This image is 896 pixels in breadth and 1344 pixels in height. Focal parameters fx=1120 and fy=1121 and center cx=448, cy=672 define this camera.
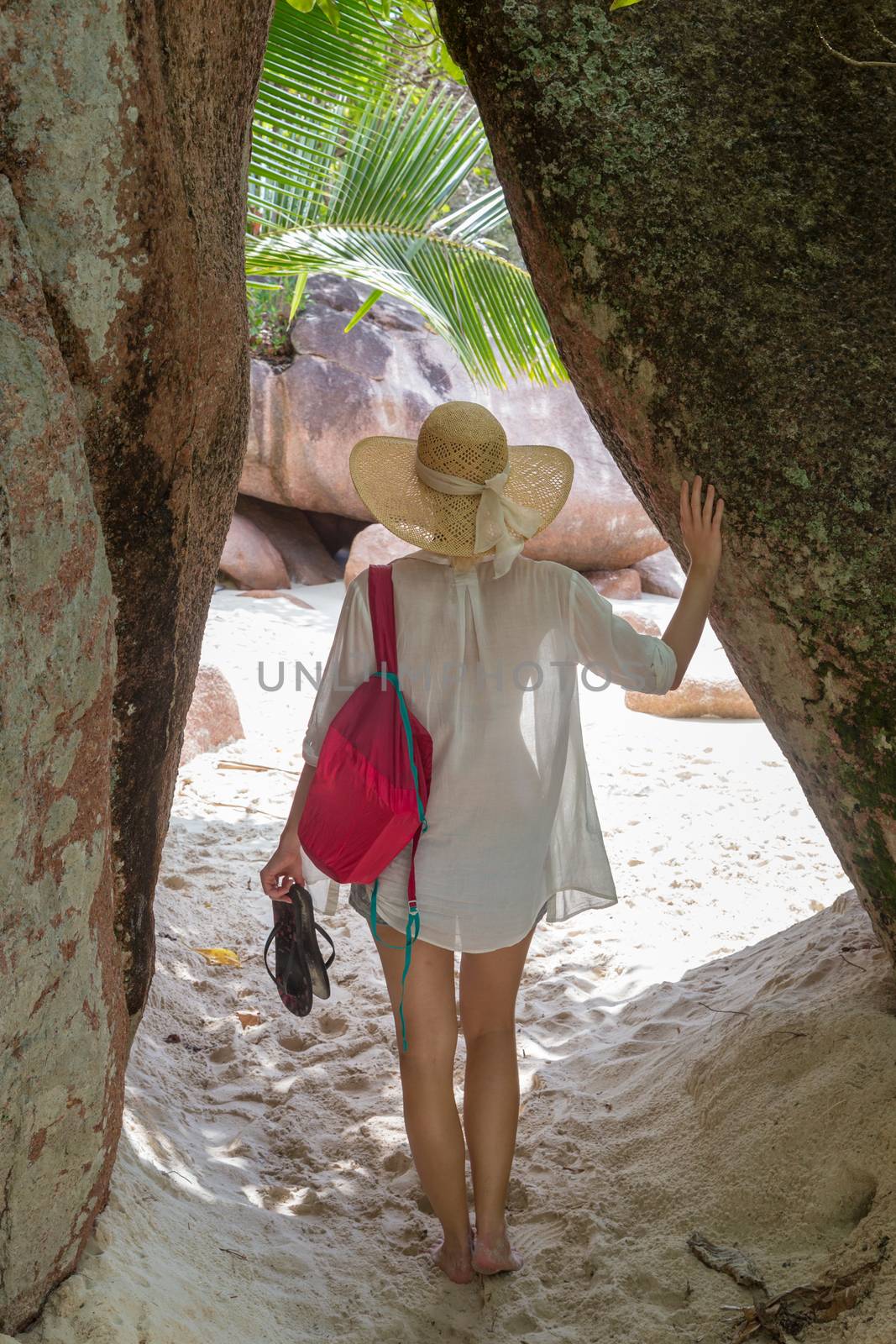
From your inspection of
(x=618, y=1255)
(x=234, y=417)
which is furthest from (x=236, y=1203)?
(x=234, y=417)

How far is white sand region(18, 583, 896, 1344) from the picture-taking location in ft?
7.60

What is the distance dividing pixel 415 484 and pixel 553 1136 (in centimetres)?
190

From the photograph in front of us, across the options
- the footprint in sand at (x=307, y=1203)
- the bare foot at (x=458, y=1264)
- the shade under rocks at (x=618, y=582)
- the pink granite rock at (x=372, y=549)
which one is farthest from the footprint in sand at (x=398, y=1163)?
the shade under rocks at (x=618, y=582)

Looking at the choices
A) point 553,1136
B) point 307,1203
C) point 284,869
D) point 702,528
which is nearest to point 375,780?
point 284,869

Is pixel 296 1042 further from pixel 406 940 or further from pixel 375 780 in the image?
pixel 375 780

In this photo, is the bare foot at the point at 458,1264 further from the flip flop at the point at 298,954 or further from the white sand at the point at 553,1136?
the flip flop at the point at 298,954

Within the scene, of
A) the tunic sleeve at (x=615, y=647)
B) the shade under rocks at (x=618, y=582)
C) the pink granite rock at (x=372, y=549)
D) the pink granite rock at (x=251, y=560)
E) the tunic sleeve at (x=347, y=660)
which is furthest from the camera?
the shade under rocks at (x=618, y=582)

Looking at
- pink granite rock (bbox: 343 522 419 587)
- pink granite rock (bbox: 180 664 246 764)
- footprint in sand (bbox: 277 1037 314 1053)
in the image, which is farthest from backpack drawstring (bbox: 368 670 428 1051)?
pink granite rock (bbox: 343 522 419 587)

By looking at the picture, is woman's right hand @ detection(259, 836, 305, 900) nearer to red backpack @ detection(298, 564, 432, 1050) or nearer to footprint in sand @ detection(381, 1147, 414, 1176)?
red backpack @ detection(298, 564, 432, 1050)

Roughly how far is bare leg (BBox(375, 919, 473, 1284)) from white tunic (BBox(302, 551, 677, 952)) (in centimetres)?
7

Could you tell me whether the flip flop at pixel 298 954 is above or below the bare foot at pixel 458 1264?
above

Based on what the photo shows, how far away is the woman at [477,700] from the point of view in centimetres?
233

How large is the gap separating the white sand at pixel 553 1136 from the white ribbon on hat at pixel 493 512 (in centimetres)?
146

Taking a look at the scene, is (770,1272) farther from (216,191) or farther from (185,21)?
(185,21)
